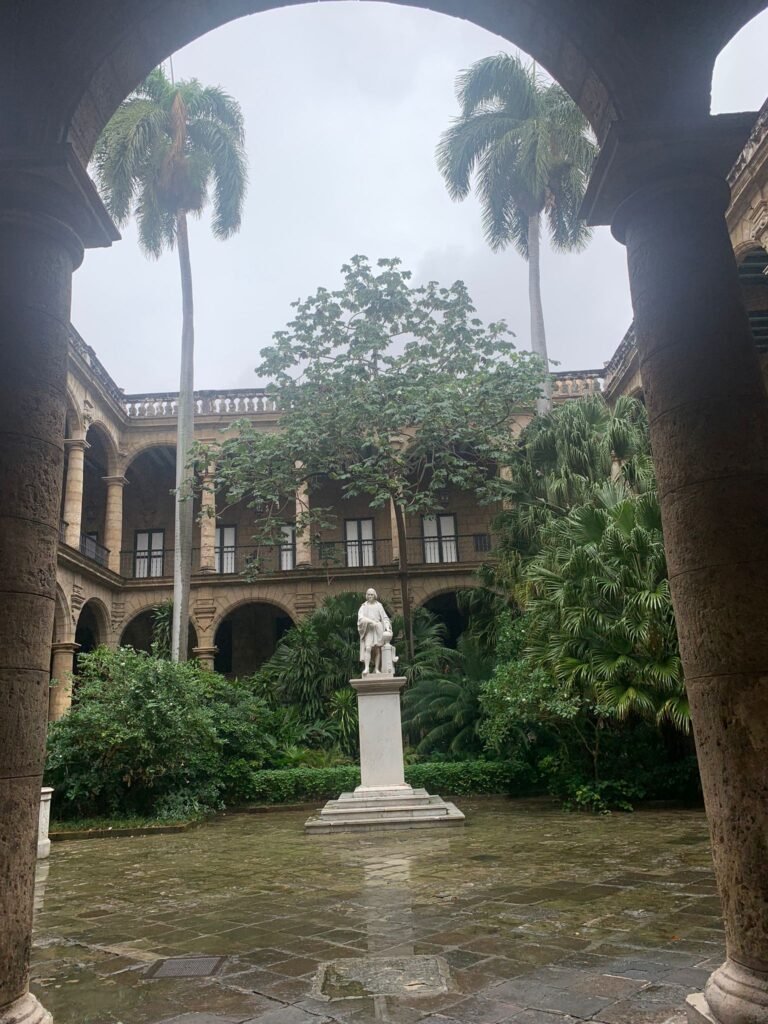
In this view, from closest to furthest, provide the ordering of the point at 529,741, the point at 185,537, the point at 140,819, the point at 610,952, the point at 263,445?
1. the point at 610,952
2. the point at 140,819
3. the point at 529,741
4. the point at 263,445
5. the point at 185,537

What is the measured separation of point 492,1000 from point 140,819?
31.0 feet

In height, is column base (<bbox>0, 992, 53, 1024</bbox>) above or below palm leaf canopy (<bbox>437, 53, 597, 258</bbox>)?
below

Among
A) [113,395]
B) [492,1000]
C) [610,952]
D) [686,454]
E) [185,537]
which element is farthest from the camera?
[113,395]

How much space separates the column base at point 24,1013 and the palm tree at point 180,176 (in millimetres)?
15827

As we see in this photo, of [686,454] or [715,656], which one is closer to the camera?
[715,656]

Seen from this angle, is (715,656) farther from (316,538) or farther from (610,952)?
(316,538)

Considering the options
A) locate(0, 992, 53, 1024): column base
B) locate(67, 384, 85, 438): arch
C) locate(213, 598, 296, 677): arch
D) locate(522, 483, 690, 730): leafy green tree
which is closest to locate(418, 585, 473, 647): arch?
locate(213, 598, 296, 677): arch

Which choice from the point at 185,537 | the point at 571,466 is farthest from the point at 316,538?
the point at 571,466

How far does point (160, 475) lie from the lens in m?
27.5

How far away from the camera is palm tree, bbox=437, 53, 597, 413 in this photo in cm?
2100

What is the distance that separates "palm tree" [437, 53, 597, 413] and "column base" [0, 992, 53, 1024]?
779 inches

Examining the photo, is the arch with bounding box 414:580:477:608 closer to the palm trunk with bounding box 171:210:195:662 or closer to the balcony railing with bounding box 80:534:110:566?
the palm trunk with bounding box 171:210:195:662

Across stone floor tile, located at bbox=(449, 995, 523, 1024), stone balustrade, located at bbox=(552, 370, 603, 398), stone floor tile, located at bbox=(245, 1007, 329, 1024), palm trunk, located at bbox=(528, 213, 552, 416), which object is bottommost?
stone floor tile, located at bbox=(449, 995, 523, 1024)

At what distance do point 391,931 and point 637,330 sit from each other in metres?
3.61
